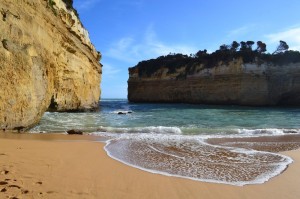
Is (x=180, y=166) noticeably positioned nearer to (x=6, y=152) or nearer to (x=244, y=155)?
(x=244, y=155)

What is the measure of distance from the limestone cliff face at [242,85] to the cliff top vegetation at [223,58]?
0.94m

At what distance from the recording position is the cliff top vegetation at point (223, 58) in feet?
154

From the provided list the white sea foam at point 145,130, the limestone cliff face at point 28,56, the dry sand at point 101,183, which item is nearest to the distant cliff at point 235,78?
the limestone cliff face at point 28,56

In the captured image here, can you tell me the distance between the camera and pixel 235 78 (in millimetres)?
48250

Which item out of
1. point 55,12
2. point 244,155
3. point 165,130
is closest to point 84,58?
point 55,12

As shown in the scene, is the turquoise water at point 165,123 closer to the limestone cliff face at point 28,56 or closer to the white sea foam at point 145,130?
the white sea foam at point 145,130

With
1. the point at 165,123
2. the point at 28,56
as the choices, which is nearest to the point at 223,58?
the point at 165,123

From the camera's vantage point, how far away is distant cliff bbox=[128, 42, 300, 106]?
4597 cm

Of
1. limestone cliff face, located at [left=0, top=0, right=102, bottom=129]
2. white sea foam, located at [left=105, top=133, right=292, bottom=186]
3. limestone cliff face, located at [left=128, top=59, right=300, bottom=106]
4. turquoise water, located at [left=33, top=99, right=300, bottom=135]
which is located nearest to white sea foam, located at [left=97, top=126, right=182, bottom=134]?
turquoise water, located at [left=33, top=99, right=300, bottom=135]

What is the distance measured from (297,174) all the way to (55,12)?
50.0 ft

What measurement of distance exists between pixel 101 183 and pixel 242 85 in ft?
151

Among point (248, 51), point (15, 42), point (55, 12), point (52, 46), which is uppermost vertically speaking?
point (248, 51)

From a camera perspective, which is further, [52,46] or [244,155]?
[52,46]

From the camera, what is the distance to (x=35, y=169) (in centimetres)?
440
